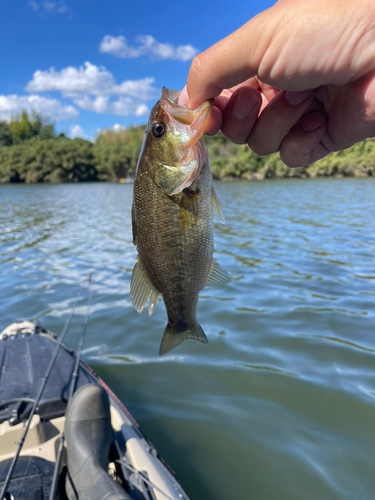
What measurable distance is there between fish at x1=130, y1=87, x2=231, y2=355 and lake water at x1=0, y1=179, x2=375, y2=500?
268 centimetres

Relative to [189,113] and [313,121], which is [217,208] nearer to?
[189,113]

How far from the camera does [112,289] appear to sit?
834 cm

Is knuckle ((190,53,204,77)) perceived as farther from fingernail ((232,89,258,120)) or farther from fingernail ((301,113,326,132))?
fingernail ((301,113,326,132))

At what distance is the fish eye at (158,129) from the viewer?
5.64 ft

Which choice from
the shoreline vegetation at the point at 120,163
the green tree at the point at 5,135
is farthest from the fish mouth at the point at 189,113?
the green tree at the point at 5,135


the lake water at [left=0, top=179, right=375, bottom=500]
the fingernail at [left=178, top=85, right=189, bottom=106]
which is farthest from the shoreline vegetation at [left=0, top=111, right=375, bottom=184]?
the fingernail at [left=178, top=85, right=189, bottom=106]

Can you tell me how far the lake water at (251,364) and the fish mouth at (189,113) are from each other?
3.32 meters

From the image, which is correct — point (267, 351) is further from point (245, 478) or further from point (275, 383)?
point (245, 478)

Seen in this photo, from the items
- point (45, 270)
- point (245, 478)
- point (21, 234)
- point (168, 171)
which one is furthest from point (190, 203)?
point (21, 234)

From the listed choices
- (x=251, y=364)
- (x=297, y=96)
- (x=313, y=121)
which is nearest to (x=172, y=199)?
(x=297, y=96)

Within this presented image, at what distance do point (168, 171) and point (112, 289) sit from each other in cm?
700

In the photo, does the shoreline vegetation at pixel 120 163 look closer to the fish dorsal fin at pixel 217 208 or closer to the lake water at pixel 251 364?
the lake water at pixel 251 364

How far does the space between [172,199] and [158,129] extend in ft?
1.15

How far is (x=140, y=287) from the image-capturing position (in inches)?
72.2
